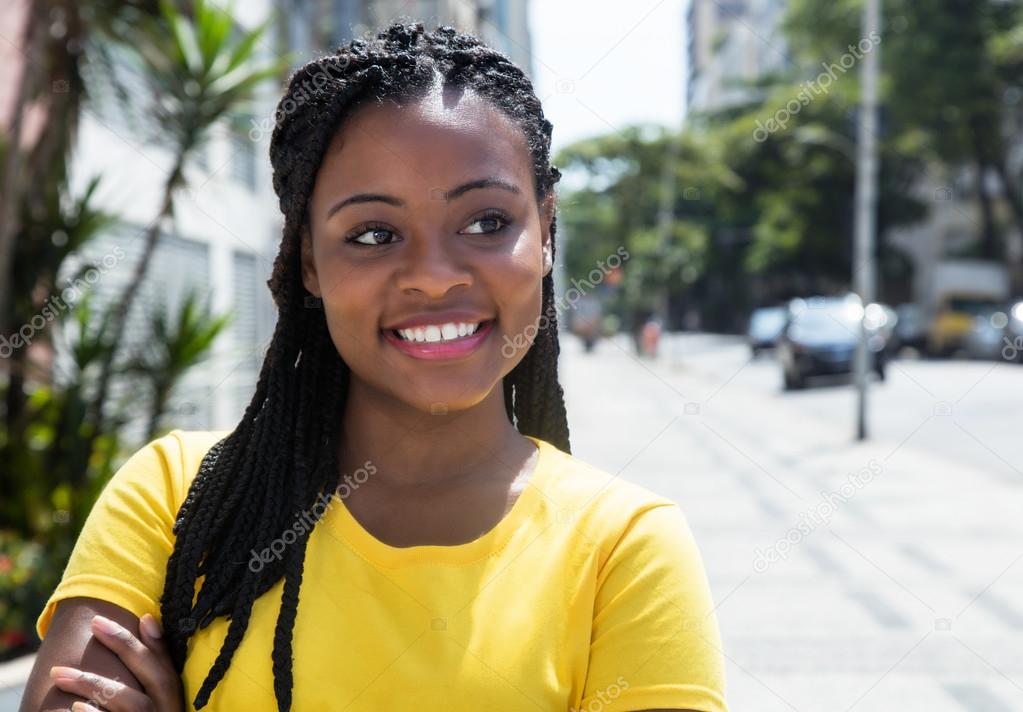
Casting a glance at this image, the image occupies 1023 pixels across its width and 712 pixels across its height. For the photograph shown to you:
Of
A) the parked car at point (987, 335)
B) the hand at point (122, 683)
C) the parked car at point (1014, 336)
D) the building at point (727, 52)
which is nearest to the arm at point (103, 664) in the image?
the hand at point (122, 683)

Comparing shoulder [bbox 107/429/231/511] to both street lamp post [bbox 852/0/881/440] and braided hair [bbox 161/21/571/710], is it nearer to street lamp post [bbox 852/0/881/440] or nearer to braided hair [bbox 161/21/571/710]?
braided hair [bbox 161/21/571/710]

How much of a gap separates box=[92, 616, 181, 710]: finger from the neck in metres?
0.34

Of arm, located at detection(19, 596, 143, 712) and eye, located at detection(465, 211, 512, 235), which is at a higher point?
eye, located at detection(465, 211, 512, 235)

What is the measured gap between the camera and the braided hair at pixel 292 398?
54.1 inches

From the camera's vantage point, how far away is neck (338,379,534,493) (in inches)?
59.8

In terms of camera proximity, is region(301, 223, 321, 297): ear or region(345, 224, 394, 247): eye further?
region(301, 223, 321, 297): ear

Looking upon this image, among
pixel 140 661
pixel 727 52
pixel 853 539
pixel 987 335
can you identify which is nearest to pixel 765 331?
pixel 987 335

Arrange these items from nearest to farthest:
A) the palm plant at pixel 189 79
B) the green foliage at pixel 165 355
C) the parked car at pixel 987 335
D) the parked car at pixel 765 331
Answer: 1. the green foliage at pixel 165 355
2. the palm plant at pixel 189 79
3. the parked car at pixel 987 335
4. the parked car at pixel 765 331

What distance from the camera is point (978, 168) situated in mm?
30844

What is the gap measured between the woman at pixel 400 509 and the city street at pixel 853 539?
125 inches

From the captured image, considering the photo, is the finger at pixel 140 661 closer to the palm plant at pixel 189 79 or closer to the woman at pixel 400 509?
the woman at pixel 400 509

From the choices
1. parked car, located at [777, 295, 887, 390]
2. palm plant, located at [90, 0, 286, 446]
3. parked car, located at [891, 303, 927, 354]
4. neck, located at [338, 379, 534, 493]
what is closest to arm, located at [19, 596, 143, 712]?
neck, located at [338, 379, 534, 493]

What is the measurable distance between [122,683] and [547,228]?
0.83m

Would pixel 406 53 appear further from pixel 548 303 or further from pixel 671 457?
pixel 671 457
